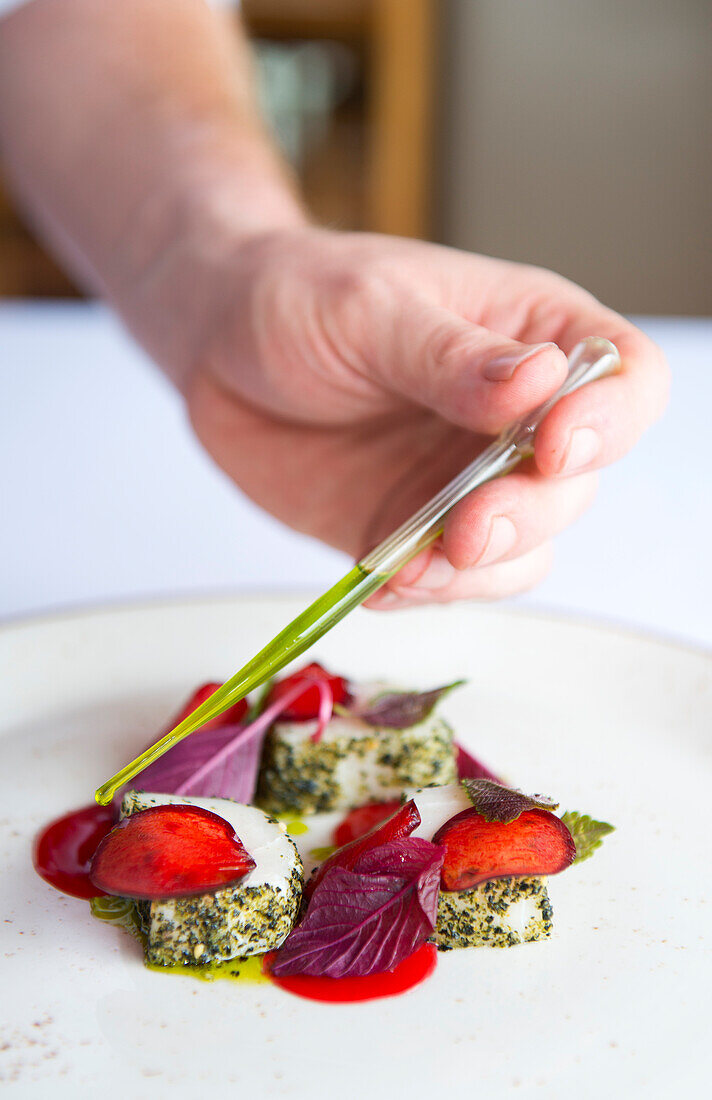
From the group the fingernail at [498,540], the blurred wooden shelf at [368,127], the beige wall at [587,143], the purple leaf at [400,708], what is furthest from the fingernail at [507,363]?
the beige wall at [587,143]

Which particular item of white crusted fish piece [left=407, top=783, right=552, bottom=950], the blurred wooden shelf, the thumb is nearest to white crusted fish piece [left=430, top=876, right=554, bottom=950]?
white crusted fish piece [left=407, top=783, right=552, bottom=950]

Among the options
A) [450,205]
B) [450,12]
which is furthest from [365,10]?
[450,205]

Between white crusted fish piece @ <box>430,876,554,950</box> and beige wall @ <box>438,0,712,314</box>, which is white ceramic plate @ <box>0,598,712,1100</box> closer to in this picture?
white crusted fish piece @ <box>430,876,554,950</box>

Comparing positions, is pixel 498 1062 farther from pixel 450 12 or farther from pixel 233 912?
pixel 450 12

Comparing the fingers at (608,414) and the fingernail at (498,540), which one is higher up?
the fingers at (608,414)

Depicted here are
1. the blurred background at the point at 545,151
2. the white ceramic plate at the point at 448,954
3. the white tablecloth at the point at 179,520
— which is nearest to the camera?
the white ceramic plate at the point at 448,954

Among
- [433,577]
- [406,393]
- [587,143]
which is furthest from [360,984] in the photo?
[587,143]

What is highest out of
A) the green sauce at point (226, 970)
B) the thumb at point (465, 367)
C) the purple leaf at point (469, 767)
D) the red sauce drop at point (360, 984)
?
the thumb at point (465, 367)

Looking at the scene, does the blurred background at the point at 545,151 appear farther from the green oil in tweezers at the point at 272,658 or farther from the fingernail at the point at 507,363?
the green oil in tweezers at the point at 272,658
